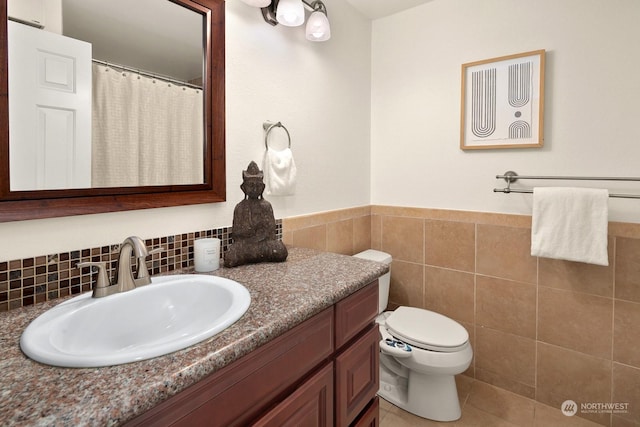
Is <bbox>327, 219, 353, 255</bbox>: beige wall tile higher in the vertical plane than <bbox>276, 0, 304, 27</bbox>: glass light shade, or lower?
lower

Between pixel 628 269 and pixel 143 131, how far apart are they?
213 centimetres

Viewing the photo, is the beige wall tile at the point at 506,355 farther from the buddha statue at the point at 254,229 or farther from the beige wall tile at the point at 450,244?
A: the buddha statue at the point at 254,229

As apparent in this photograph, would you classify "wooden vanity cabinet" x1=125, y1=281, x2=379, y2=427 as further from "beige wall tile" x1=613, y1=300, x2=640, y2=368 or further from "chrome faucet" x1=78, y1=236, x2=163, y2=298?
"beige wall tile" x1=613, y1=300, x2=640, y2=368

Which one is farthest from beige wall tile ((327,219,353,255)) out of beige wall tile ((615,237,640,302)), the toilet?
beige wall tile ((615,237,640,302))

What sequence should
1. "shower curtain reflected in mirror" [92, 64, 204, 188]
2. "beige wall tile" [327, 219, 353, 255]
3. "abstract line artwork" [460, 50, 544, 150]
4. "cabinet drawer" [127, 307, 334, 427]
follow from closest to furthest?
"cabinet drawer" [127, 307, 334, 427]
"shower curtain reflected in mirror" [92, 64, 204, 188]
"abstract line artwork" [460, 50, 544, 150]
"beige wall tile" [327, 219, 353, 255]

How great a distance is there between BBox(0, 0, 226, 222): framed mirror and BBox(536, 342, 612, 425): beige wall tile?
6.11 feet

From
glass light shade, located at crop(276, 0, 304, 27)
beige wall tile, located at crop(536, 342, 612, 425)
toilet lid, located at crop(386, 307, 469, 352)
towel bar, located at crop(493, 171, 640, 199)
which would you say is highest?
glass light shade, located at crop(276, 0, 304, 27)

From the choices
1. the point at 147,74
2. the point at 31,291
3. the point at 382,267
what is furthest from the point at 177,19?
the point at 382,267

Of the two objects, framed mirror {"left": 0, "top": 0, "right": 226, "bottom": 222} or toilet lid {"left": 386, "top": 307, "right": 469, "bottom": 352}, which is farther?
toilet lid {"left": 386, "top": 307, "right": 469, "bottom": 352}

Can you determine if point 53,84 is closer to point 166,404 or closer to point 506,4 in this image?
point 166,404

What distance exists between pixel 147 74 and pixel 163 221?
1.66ft

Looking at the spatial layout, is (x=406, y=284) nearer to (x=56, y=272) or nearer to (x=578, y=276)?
(x=578, y=276)

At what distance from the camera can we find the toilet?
1.59 m

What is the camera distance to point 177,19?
1210 mm
